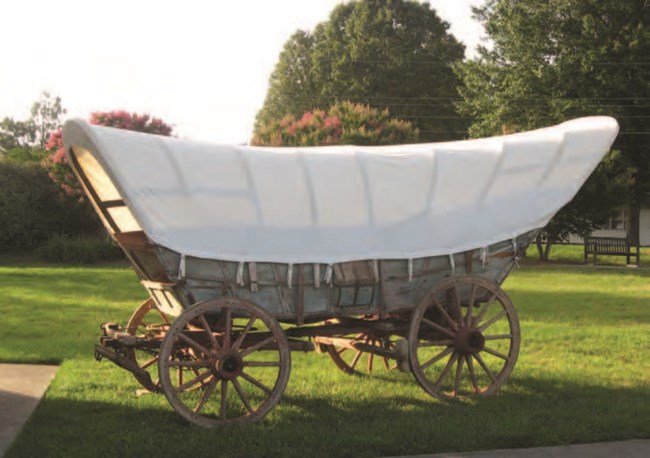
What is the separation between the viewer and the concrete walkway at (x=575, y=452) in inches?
202

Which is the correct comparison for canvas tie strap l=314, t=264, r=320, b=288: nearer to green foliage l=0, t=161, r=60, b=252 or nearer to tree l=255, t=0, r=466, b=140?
green foliage l=0, t=161, r=60, b=252

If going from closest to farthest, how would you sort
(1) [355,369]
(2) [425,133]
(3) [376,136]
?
(1) [355,369], (3) [376,136], (2) [425,133]

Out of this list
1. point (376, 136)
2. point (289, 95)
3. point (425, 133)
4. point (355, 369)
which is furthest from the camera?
point (289, 95)

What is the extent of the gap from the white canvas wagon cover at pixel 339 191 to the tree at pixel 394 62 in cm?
3904

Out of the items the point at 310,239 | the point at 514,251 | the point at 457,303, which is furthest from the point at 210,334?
the point at 514,251

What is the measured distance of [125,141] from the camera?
19.0ft

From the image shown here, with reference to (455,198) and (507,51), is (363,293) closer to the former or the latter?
(455,198)

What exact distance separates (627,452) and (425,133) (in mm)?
41888

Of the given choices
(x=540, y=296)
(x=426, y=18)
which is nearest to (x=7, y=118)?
(x=426, y=18)

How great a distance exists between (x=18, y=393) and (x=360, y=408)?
3116mm

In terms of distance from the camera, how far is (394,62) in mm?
46812

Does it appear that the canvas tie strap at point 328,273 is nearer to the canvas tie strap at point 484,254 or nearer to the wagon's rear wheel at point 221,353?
the wagon's rear wheel at point 221,353

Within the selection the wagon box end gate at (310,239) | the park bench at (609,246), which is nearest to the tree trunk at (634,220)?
the park bench at (609,246)

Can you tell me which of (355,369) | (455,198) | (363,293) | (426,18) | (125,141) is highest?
(426,18)
